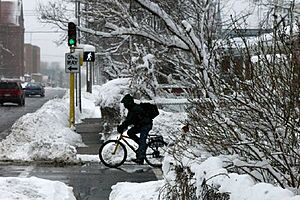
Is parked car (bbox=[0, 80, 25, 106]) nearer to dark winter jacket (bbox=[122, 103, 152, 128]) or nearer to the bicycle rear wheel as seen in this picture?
the bicycle rear wheel

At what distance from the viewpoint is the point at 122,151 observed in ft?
45.5

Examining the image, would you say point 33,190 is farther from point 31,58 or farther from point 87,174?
point 31,58

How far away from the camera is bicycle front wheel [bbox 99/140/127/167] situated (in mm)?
13391

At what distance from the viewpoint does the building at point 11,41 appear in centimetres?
9712

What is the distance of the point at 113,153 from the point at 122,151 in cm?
35

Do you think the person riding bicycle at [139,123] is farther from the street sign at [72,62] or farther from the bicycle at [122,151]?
the street sign at [72,62]

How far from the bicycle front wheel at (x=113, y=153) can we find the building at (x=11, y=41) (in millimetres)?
80205

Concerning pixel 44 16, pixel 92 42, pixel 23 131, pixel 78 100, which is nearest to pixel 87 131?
pixel 23 131

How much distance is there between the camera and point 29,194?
360 inches

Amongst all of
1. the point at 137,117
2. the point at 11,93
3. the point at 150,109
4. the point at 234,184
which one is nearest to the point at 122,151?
the point at 137,117

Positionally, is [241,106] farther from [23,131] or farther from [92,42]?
[92,42]

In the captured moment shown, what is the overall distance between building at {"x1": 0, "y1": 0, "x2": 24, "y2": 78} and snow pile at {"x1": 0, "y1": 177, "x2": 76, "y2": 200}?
8360 centimetres

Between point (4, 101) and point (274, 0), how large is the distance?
29.9 meters

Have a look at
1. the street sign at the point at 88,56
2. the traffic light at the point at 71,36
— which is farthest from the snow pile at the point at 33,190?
the street sign at the point at 88,56
